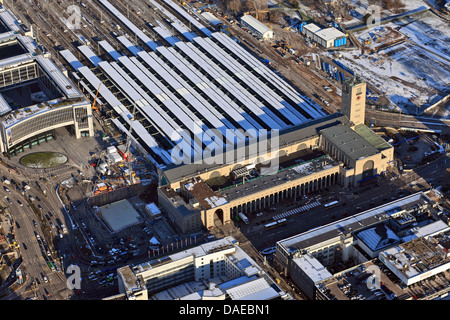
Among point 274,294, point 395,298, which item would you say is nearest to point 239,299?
point 274,294
